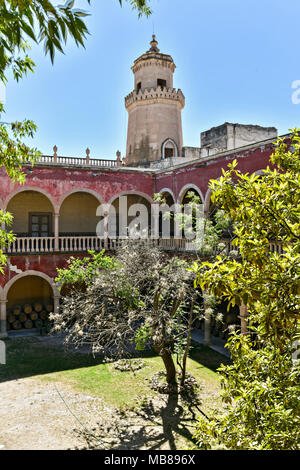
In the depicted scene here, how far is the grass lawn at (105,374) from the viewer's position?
30.2 feet

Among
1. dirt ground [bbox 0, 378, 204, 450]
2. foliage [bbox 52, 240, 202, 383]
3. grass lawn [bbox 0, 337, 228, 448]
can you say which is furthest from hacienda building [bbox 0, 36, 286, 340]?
dirt ground [bbox 0, 378, 204, 450]

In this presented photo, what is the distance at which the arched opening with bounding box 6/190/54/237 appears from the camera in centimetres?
1800

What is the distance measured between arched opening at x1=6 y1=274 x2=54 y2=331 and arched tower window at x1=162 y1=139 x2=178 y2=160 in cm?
1061

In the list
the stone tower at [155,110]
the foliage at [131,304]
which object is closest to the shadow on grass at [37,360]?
the foliage at [131,304]

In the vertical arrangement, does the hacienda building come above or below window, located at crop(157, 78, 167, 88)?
below

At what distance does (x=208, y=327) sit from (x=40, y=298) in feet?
29.7

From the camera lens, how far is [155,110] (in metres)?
22.5

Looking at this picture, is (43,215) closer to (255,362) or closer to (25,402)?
(25,402)

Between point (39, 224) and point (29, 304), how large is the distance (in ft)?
13.3

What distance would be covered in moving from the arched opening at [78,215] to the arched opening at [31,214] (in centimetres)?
84

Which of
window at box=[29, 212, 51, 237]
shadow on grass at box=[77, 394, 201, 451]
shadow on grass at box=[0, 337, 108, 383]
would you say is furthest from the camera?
window at box=[29, 212, 51, 237]

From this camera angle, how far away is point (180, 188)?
16.3 meters

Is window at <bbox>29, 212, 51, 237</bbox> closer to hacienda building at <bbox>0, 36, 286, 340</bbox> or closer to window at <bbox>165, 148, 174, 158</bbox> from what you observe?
hacienda building at <bbox>0, 36, 286, 340</bbox>

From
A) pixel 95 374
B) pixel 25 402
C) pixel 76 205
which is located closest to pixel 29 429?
pixel 25 402
